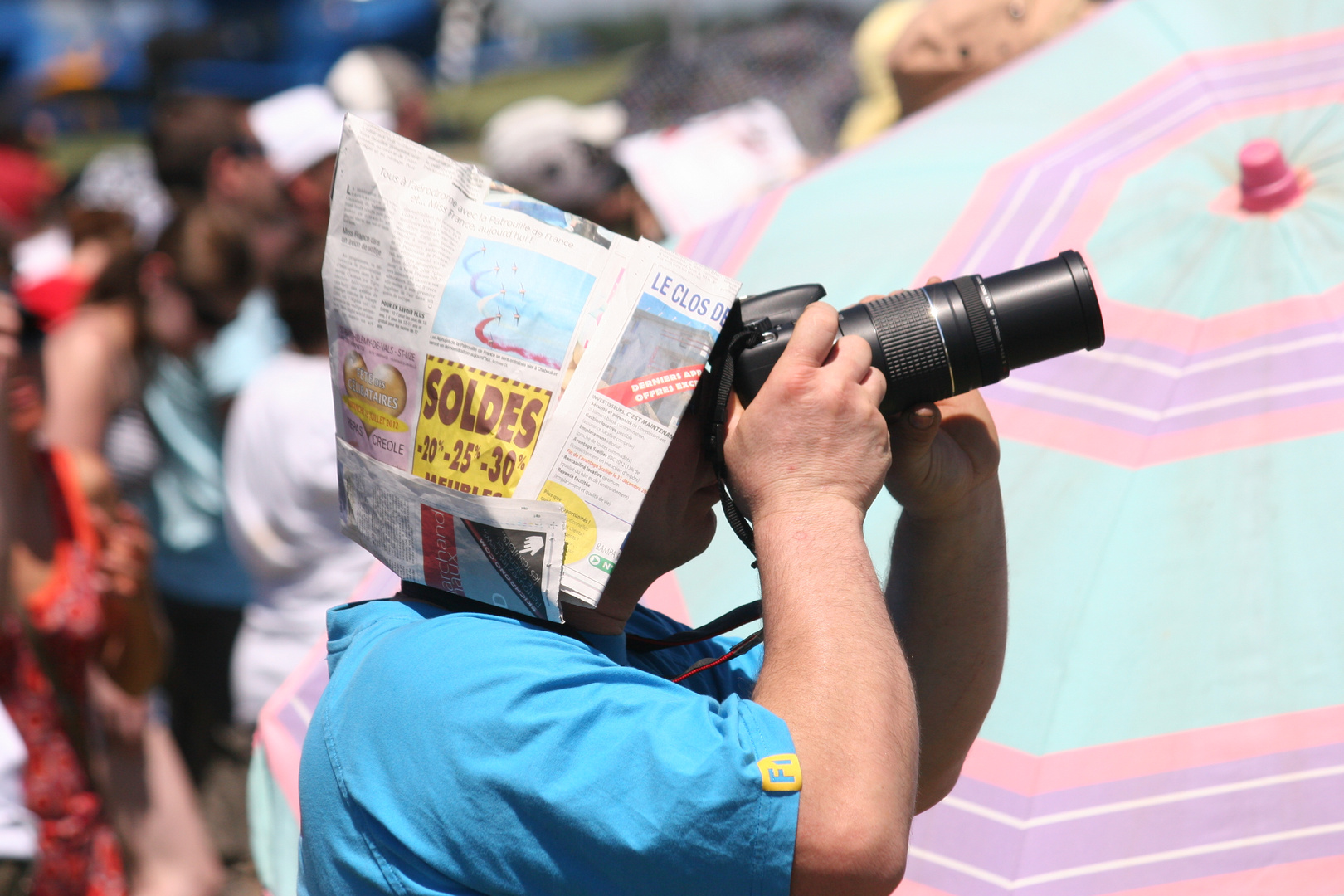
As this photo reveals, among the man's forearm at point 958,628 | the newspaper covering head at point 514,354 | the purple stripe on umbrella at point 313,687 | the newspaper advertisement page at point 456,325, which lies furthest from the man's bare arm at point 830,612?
the purple stripe on umbrella at point 313,687

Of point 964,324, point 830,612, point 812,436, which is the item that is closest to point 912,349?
point 964,324

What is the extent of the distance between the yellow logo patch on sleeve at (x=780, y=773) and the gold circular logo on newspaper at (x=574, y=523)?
0.91 feet

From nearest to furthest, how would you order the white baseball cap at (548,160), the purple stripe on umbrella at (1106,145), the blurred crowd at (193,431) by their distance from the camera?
the purple stripe on umbrella at (1106,145) < the blurred crowd at (193,431) < the white baseball cap at (548,160)

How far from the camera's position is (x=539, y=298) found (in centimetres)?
123

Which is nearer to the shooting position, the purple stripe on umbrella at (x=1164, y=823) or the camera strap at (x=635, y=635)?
the camera strap at (x=635, y=635)

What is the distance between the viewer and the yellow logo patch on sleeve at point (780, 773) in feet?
3.54

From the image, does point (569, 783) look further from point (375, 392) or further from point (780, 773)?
point (375, 392)

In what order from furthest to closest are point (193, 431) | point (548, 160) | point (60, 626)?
1. point (548, 160)
2. point (193, 431)
3. point (60, 626)

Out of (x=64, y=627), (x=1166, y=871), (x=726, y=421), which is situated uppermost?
(x=726, y=421)

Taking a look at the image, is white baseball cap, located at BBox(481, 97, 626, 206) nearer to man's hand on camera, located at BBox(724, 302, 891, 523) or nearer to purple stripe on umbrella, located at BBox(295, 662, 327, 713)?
Result: purple stripe on umbrella, located at BBox(295, 662, 327, 713)

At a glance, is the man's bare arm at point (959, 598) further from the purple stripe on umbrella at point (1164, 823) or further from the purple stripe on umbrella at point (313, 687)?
the purple stripe on umbrella at point (313, 687)

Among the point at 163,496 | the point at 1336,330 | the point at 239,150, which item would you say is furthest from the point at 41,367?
the point at 1336,330

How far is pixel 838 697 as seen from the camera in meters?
1.13

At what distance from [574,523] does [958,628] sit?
57cm
